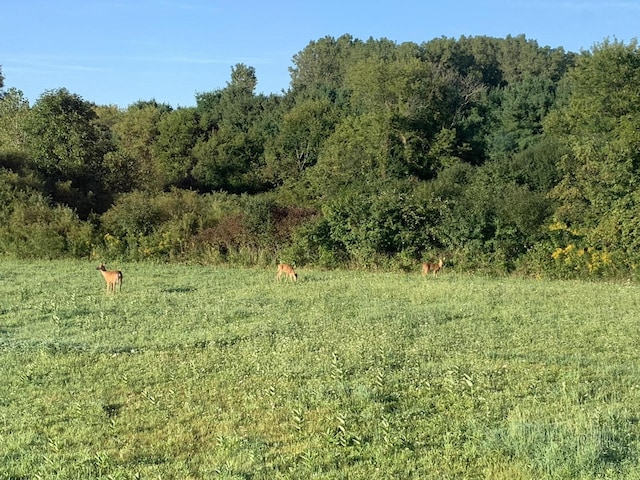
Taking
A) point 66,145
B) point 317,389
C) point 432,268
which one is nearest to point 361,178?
point 66,145

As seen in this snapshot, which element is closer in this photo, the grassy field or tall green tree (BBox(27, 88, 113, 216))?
the grassy field

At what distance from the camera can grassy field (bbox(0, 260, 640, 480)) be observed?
14.0 feet

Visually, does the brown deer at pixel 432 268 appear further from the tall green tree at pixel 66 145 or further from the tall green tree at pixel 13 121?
the tall green tree at pixel 13 121

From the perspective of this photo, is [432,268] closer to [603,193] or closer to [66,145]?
[603,193]

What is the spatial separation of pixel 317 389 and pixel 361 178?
95.8 ft

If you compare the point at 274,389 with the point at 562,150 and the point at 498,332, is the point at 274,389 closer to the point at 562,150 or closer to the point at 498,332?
the point at 498,332

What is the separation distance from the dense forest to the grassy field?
6.68m

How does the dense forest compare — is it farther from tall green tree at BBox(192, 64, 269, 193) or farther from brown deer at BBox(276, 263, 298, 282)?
brown deer at BBox(276, 263, 298, 282)

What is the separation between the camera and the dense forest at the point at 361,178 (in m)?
18.1

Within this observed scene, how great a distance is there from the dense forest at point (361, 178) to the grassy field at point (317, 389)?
21.9 feet

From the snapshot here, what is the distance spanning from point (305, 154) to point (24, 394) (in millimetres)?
42493

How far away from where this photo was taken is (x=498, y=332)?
28.9 ft

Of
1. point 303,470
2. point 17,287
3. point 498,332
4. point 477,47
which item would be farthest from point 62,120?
point 477,47

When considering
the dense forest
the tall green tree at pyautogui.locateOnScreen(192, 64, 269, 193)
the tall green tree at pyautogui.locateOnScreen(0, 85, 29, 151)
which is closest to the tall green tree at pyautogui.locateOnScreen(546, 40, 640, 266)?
the dense forest
